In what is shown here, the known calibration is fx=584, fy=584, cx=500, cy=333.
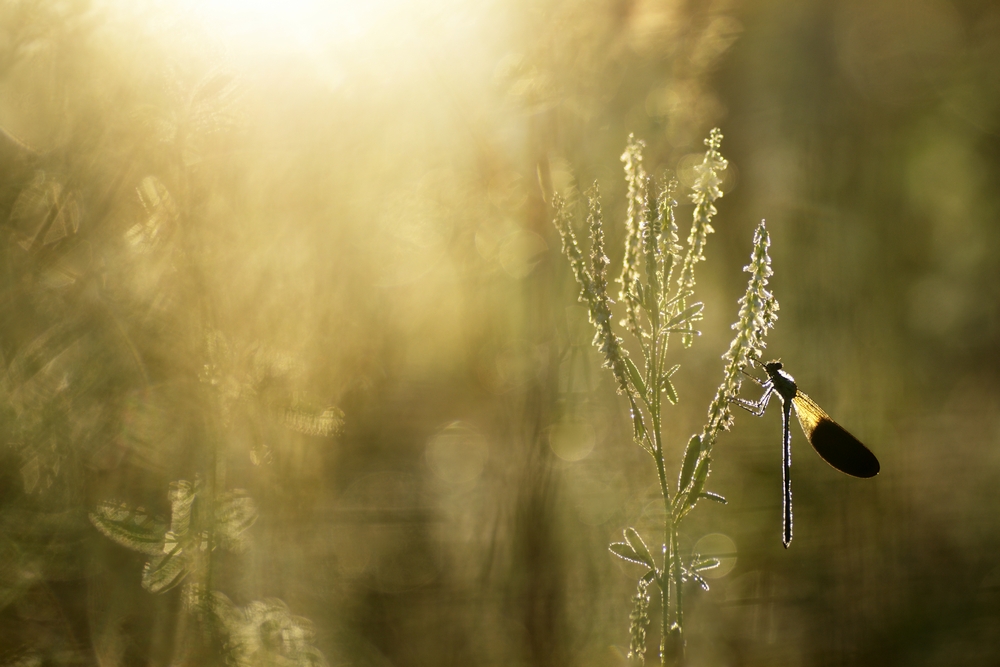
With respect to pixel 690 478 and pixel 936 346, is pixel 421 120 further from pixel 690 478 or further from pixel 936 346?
pixel 936 346

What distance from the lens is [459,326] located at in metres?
3.08

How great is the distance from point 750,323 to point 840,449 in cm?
93

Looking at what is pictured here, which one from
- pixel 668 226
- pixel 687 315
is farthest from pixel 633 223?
pixel 687 315

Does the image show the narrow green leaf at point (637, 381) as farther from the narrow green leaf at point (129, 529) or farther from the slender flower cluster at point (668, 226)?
the narrow green leaf at point (129, 529)

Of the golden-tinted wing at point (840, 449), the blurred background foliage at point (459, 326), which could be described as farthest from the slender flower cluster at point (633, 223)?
the golden-tinted wing at point (840, 449)

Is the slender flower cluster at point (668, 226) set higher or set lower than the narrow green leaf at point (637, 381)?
higher

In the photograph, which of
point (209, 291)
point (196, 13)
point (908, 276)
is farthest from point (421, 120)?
point (908, 276)

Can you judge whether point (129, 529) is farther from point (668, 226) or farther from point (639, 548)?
point (668, 226)

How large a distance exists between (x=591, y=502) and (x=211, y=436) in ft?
5.42

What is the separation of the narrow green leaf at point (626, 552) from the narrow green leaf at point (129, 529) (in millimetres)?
1250

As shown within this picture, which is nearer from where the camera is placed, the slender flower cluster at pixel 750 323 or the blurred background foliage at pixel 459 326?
the slender flower cluster at pixel 750 323

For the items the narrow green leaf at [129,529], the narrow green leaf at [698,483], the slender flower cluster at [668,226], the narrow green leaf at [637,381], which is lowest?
the narrow green leaf at [129,529]

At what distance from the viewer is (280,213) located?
221 centimetres

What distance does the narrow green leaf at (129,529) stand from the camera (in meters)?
1.55
